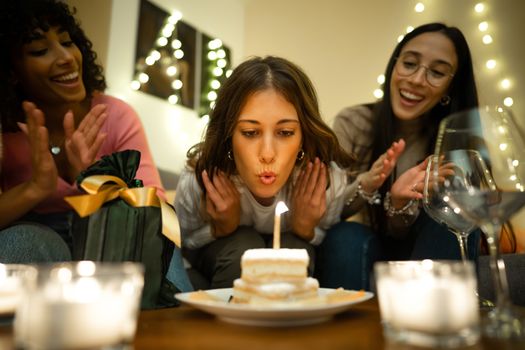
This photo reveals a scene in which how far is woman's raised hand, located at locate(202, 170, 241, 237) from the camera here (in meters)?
1.30

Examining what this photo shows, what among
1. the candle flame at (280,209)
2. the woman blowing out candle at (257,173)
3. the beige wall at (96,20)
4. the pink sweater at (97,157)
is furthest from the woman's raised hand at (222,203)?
the beige wall at (96,20)

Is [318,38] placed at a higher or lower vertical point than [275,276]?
higher

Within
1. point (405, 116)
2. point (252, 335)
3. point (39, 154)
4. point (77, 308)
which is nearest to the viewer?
point (77, 308)

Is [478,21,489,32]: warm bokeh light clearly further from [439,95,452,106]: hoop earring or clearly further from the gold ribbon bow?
the gold ribbon bow

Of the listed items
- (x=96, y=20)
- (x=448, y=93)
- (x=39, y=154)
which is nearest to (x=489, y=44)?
(x=448, y=93)

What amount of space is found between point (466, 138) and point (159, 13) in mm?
2354

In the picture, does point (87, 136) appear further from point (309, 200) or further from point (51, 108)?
point (309, 200)

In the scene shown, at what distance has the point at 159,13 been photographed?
2.69 meters

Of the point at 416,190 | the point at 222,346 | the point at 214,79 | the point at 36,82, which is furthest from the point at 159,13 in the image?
the point at 222,346

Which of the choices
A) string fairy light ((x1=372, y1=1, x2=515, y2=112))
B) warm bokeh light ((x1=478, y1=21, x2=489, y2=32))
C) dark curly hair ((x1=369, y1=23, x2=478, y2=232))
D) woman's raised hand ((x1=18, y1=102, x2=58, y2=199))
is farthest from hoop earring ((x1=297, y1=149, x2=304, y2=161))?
warm bokeh light ((x1=478, y1=21, x2=489, y2=32))

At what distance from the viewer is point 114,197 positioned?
78cm

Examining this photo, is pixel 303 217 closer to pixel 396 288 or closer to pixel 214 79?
pixel 396 288

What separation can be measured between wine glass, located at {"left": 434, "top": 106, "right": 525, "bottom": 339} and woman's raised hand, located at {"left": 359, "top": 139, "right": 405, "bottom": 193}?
1.76ft

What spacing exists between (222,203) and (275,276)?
0.67 m
